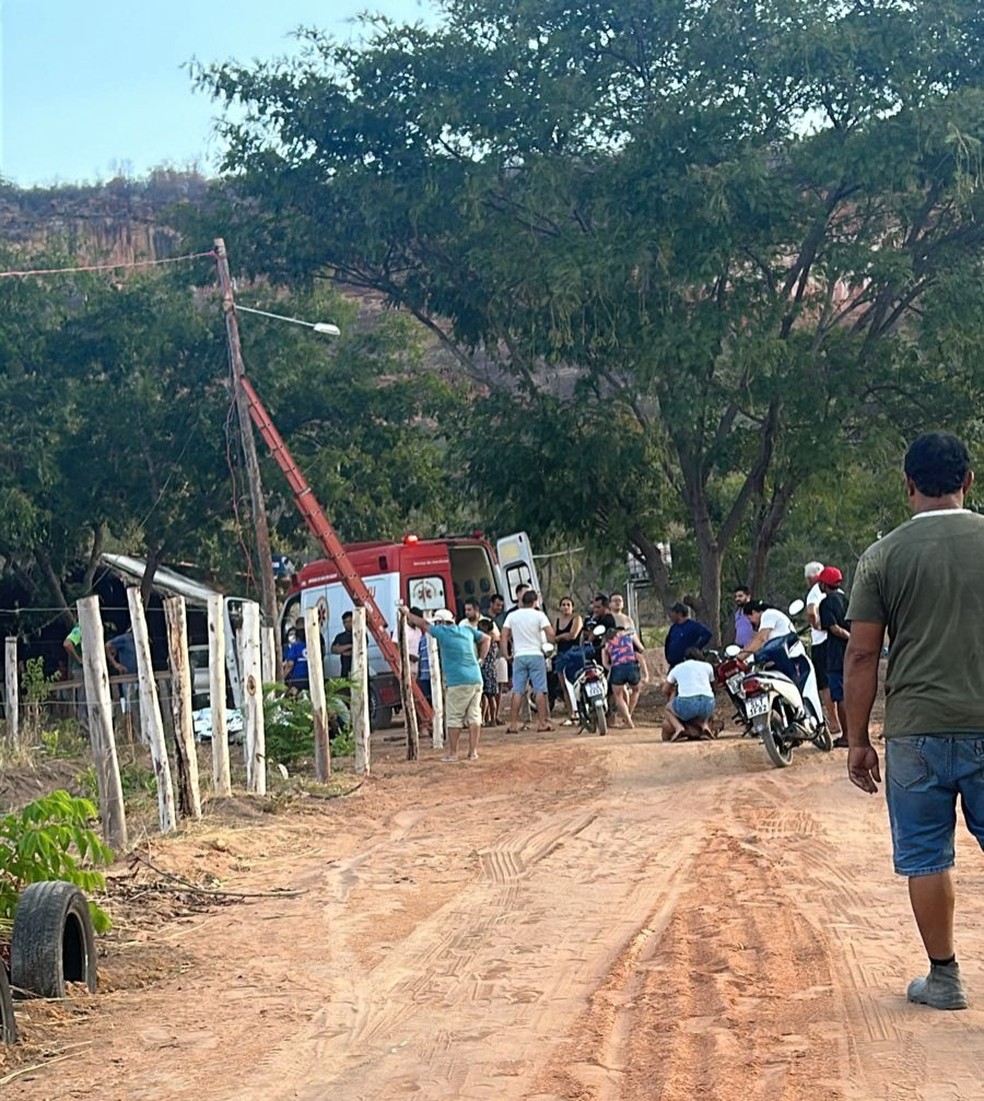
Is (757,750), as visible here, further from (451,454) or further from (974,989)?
(451,454)

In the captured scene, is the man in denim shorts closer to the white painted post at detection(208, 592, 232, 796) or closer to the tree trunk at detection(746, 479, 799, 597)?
the white painted post at detection(208, 592, 232, 796)

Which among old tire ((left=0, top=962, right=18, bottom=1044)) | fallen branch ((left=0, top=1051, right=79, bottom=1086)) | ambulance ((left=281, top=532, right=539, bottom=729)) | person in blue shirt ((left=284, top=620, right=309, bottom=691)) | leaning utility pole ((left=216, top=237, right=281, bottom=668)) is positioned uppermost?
leaning utility pole ((left=216, top=237, right=281, bottom=668))

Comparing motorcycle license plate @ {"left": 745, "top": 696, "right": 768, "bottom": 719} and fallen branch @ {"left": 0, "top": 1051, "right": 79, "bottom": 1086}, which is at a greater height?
motorcycle license plate @ {"left": 745, "top": 696, "right": 768, "bottom": 719}

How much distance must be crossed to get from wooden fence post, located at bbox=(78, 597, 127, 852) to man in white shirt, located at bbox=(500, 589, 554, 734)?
30.6 feet

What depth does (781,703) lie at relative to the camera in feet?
45.3

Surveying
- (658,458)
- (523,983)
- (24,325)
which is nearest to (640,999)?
(523,983)

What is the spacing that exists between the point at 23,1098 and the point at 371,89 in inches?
855

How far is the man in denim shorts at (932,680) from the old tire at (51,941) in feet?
10.5

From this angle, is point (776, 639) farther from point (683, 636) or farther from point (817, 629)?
point (683, 636)

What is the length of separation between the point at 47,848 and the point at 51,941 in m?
0.48

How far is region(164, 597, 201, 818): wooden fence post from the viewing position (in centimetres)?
1046

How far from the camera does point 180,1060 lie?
521cm

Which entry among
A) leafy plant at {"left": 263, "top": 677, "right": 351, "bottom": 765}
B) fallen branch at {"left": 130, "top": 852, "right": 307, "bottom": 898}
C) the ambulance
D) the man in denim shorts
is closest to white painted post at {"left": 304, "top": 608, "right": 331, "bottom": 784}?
leafy plant at {"left": 263, "top": 677, "right": 351, "bottom": 765}

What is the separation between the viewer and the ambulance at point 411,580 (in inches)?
855
